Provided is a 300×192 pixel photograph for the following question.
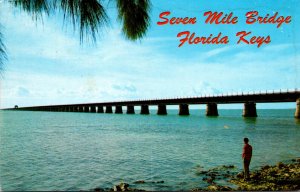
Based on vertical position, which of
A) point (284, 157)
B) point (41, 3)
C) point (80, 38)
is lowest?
point (284, 157)

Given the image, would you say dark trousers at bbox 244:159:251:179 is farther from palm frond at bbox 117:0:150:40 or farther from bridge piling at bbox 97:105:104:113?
bridge piling at bbox 97:105:104:113

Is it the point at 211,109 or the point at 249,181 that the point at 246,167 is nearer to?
the point at 249,181

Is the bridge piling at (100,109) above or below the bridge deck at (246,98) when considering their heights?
below

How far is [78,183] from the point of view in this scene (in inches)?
544

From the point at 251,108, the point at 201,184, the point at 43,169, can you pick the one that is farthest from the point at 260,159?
the point at 251,108

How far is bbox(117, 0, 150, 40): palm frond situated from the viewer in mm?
3936

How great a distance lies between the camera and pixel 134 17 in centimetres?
397

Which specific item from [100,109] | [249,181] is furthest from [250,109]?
[100,109]

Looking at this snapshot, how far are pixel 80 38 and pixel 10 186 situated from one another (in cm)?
1207

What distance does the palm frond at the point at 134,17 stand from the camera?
12.9 ft

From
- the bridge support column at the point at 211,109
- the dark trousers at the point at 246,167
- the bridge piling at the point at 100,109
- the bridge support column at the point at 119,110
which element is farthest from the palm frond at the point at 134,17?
the bridge piling at the point at 100,109

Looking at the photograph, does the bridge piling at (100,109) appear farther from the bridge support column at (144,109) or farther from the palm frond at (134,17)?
the palm frond at (134,17)

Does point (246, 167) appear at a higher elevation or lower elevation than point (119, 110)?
lower

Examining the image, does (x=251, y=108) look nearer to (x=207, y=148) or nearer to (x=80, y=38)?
(x=207, y=148)
